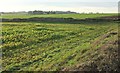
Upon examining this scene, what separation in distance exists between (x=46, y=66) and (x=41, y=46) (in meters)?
9.11

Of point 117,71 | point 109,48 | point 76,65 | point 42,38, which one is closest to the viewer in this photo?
point 117,71

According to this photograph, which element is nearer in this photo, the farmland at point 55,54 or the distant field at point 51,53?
the farmland at point 55,54

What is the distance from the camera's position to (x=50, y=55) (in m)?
27.8

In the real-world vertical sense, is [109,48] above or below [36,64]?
above

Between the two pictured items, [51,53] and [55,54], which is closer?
[55,54]

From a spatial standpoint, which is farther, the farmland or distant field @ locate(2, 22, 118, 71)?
distant field @ locate(2, 22, 118, 71)

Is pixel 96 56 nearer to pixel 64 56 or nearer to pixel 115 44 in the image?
pixel 115 44

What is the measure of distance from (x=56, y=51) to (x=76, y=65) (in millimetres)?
7992

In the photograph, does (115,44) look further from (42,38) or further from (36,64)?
(42,38)

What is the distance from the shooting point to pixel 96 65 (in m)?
20.9

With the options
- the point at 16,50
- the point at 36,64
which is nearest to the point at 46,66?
the point at 36,64

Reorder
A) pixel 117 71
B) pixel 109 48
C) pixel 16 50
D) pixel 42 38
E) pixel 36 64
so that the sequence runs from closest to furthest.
Answer: pixel 117 71 → pixel 109 48 → pixel 36 64 → pixel 16 50 → pixel 42 38

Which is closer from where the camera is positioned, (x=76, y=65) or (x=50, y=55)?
(x=76, y=65)

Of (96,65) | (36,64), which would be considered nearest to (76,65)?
(96,65)
